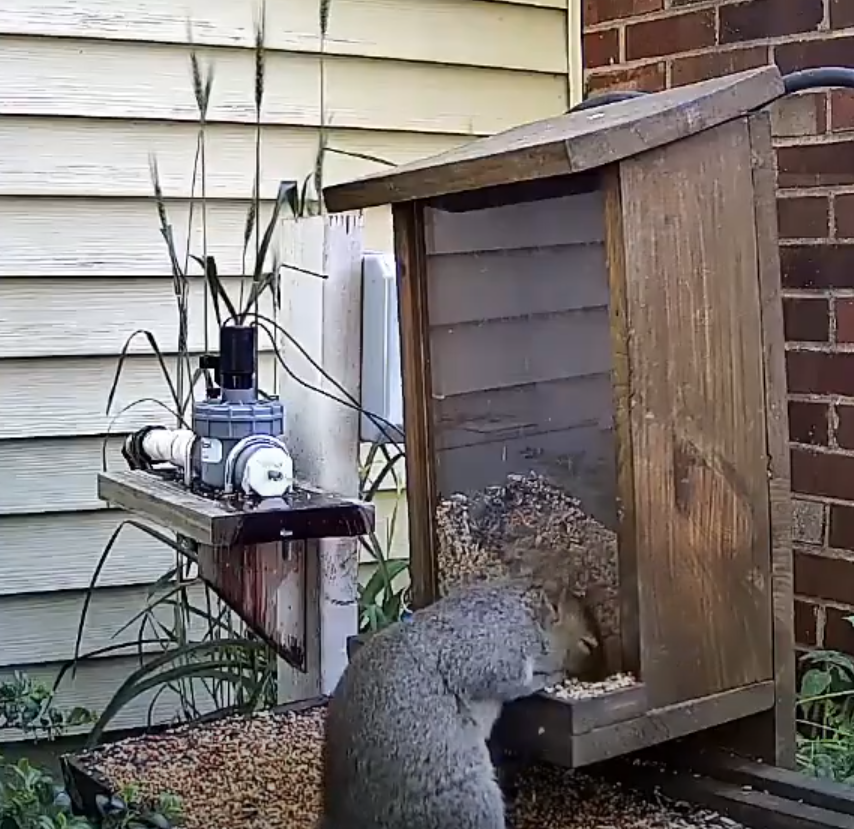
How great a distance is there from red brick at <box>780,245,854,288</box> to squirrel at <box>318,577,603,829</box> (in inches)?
52.9

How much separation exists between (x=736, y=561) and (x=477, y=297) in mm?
443

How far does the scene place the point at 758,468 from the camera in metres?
1.59

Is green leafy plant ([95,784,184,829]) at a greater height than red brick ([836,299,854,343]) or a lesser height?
lesser

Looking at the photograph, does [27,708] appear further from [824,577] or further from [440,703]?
[824,577]

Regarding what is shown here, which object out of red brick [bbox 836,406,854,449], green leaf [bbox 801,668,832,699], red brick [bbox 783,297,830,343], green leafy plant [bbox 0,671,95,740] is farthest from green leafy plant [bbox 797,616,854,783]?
green leafy plant [bbox 0,671,95,740]

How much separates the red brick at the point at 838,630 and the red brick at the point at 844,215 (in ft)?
Answer: 2.03

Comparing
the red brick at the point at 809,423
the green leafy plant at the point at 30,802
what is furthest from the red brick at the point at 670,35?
the green leafy plant at the point at 30,802

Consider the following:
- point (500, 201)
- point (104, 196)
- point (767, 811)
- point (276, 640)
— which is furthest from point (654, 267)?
point (104, 196)

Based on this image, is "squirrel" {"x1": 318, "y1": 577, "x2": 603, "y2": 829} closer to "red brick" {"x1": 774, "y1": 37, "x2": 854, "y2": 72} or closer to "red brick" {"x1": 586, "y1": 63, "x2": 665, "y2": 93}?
"red brick" {"x1": 774, "y1": 37, "x2": 854, "y2": 72}

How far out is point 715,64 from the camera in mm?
2945

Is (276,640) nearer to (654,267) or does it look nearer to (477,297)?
(477,297)

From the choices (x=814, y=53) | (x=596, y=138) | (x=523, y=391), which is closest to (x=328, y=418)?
(x=523, y=391)

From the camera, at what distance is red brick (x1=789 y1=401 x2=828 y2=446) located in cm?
275

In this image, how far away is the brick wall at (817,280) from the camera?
268 cm
